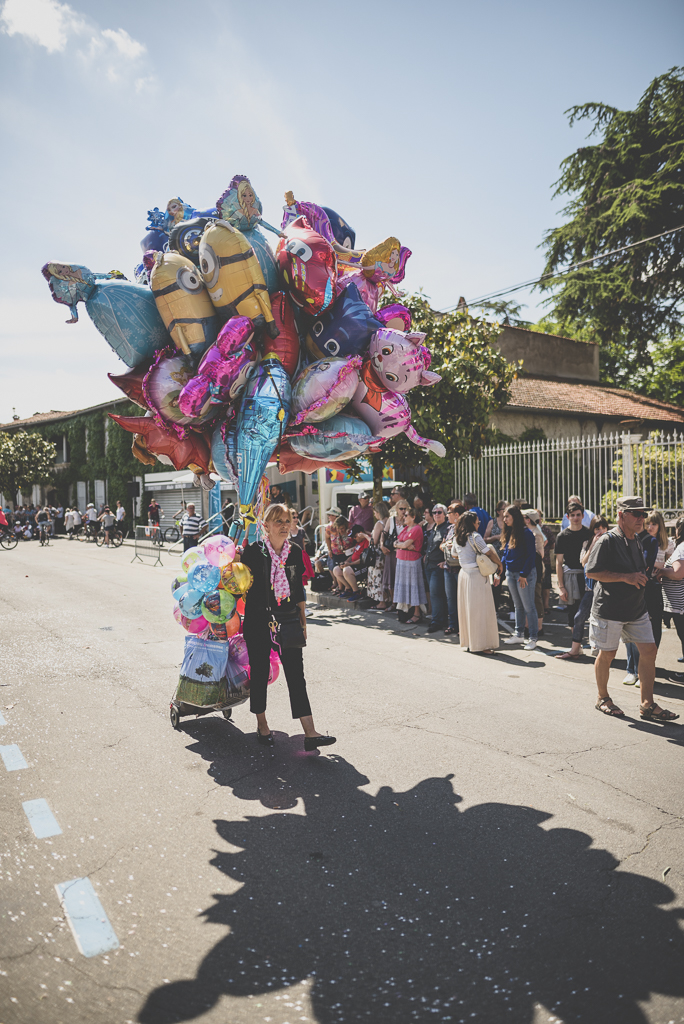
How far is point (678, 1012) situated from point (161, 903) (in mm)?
2098

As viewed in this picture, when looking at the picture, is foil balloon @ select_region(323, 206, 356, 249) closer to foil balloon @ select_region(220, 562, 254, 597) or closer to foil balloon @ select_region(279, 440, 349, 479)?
foil balloon @ select_region(279, 440, 349, 479)

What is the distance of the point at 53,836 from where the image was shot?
353 cm

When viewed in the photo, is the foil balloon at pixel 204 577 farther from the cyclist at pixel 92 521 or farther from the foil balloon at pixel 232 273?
the cyclist at pixel 92 521

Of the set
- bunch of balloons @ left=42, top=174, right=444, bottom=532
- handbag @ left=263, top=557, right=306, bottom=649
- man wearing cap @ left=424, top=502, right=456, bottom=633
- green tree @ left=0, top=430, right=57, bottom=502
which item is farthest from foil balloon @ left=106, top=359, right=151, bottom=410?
green tree @ left=0, top=430, right=57, bottom=502

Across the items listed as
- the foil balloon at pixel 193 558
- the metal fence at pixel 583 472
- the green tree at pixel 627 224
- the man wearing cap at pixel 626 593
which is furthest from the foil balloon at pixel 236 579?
the green tree at pixel 627 224

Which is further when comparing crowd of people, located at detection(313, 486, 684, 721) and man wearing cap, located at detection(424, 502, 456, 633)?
man wearing cap, located at detection(424, 502, 456, 633)

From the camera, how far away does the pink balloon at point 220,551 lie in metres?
4.68

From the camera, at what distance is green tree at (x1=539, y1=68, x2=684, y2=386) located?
1944 cm

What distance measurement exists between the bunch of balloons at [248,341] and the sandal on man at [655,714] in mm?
2743

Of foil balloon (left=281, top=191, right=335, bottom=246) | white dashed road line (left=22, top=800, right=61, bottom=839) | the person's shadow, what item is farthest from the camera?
foil balloon (left=281, top=191, right=335, bottom=246)

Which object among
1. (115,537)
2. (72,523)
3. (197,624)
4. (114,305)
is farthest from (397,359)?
(72,523)

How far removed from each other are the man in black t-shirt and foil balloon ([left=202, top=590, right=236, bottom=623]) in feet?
15.2

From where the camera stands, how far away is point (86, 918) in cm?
284

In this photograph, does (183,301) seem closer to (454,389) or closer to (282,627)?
(282,627)
